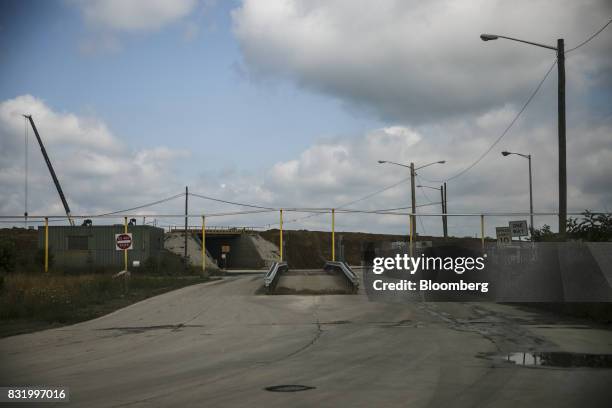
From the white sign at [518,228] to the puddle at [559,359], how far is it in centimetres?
1444

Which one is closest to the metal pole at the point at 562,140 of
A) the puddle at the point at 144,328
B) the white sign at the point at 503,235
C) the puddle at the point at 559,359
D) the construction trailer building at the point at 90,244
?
the white sign at the point at 503,235

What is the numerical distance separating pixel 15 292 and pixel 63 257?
45.2 m

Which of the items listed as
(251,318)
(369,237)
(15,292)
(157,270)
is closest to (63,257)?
(157,270)

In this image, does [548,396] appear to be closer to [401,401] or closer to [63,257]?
[401,401]

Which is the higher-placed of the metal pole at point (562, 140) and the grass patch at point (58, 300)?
the metal pole at point (562, 140)

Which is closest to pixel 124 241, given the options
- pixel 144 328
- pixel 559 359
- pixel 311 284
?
pixel 144 328

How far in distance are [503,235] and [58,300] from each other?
18.1 meters

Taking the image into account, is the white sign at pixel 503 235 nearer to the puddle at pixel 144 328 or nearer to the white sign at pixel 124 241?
the puddle at pixel 144 328

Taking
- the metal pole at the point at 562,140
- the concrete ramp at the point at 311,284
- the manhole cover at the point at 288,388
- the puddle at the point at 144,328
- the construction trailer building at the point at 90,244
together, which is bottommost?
the puddle at the point at 144,328

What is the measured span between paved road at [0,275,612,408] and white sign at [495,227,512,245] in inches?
247

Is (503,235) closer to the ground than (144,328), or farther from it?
farther from it

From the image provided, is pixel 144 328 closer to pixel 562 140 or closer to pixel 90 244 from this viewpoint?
pixel 562 140

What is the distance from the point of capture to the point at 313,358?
12.0 m

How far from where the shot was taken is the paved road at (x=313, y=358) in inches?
335
